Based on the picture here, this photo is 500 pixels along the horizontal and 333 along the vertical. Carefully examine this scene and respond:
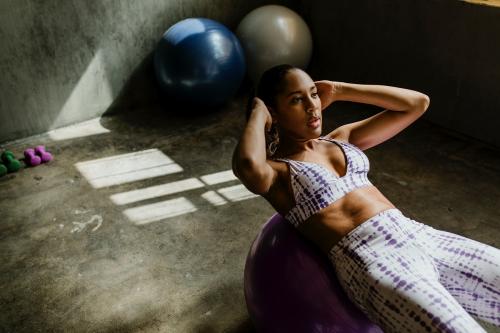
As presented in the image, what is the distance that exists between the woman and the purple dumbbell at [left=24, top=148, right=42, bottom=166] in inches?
81.8

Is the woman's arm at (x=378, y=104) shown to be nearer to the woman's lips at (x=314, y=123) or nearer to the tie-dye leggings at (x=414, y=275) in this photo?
the woman's lips at (x=314, y=123)

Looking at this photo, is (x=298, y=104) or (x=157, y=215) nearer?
(x=298, y=104)

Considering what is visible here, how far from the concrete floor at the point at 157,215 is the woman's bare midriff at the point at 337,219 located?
61cm

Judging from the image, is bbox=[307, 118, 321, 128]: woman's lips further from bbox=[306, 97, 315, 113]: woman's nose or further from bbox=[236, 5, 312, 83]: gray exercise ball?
bbox=[236, 5, 312, 83]: gray exercise ball

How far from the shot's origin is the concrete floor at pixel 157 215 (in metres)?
1.94

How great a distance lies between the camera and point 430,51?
10.9 feet

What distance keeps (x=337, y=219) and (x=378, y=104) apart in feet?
1.75

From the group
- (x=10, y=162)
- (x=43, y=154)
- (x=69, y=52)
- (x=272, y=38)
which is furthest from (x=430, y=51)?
(x=10, y=162)

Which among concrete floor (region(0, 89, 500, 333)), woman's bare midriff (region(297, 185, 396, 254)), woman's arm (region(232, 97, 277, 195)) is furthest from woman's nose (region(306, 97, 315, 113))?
concrete floor (region(0, 89, 500, 333))

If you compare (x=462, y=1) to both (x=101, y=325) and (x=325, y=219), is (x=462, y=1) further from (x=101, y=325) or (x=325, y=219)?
(x=101, y=325)

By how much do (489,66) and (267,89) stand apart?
2.14 metres

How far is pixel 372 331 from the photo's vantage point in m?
1.41

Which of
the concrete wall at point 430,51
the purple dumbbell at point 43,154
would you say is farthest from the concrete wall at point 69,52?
the concrete wall at point 430,51

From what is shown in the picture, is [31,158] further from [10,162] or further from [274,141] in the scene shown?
[274,141]
